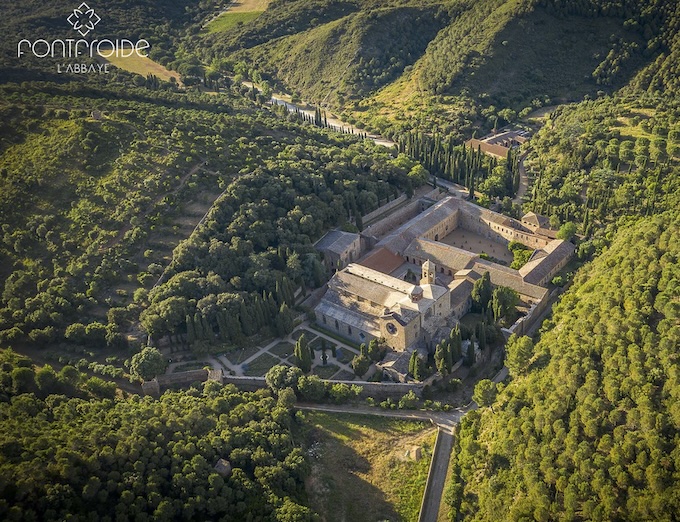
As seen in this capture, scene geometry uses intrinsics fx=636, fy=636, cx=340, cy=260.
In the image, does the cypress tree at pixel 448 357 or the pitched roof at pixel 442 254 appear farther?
the pitched roof at pixel 442 254

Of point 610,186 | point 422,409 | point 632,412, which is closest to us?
point 632,412

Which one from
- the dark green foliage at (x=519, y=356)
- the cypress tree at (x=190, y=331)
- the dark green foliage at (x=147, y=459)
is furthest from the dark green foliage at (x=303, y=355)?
the dark green foliage at (x=519, y=356)

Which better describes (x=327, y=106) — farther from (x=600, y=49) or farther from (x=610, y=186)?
(x=610, y=186)

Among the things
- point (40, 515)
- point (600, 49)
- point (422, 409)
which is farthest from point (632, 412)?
point (600, 49)

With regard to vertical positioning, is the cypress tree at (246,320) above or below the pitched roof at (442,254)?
below

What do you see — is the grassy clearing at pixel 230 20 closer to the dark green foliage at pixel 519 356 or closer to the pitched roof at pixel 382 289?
the pitched roof at pixel 382 289

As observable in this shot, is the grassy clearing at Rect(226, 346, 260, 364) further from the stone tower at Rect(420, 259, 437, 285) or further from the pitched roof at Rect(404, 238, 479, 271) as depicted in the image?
the pitched roof at Rect(404, 238, 479, 271)

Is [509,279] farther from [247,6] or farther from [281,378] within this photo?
[247,6]
